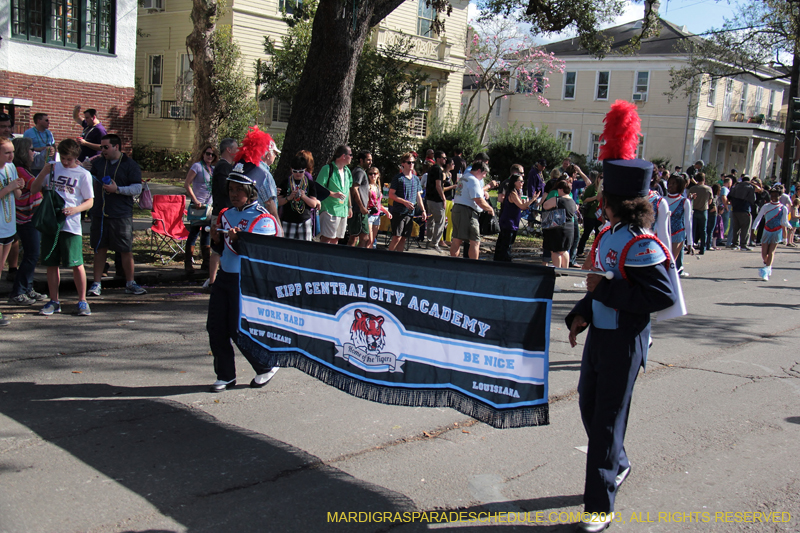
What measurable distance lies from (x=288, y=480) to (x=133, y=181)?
5.94 meters

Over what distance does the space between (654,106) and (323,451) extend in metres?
41.8

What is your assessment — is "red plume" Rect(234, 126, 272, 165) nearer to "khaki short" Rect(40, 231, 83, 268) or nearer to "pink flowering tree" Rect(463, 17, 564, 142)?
"khaki short" Rect(40, 231, 83, 268)

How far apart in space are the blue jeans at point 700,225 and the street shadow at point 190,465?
14853mm

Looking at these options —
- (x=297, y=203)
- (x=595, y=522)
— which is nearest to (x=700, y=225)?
(x=297, y=203)

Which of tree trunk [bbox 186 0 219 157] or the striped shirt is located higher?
tree trunk [bbox 186 0 219 157]

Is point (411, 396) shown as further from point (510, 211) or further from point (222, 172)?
point (510, 211)

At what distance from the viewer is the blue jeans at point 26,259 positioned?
8.09 metres

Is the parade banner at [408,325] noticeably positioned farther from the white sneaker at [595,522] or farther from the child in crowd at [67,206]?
the child in crowd at [67,206]

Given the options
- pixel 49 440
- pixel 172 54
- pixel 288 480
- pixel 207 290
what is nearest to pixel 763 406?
pixel 288 480

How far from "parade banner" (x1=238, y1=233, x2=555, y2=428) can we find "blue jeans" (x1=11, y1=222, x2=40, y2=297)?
14.5ft

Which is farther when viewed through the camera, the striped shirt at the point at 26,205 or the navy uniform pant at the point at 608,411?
the striped shirt at the point at 26,205

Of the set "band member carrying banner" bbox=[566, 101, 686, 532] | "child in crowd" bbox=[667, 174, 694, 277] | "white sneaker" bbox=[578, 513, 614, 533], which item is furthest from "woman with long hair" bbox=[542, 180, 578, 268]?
"white sneaker" bbox=[578, 513, 614, 533]

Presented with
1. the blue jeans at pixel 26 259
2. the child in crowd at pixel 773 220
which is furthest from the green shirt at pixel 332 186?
the child in crowd at pixel 773 220

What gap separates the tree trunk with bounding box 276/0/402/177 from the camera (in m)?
11.1
